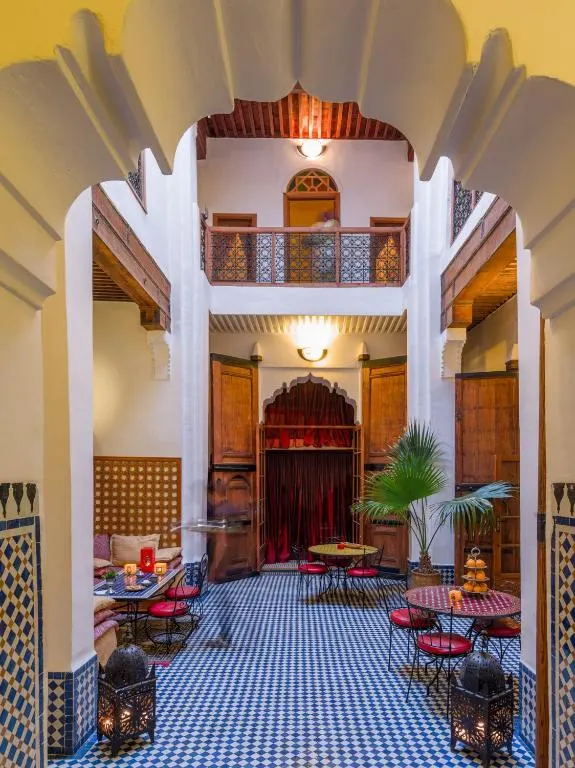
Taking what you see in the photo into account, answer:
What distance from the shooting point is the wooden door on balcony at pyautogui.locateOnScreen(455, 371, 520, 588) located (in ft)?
25.6

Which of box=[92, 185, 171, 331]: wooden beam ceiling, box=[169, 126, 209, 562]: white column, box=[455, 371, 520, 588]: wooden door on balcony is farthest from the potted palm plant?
box=[92, 185, 171, 331]: wooden beam ceiling

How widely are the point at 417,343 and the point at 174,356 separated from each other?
3.54m

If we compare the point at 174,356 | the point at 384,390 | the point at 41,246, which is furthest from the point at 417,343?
the point at 41,246

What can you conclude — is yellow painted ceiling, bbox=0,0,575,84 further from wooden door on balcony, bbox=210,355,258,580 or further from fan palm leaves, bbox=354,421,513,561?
wooden door on balcony, bbox=210,355,258,580

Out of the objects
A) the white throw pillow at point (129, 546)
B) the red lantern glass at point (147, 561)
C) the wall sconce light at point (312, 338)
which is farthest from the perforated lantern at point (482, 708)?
the wall sconce light at point (312, 338)

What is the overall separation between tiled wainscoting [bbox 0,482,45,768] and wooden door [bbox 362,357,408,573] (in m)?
7.94

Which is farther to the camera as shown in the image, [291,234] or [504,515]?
[291,234]

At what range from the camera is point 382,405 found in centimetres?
990

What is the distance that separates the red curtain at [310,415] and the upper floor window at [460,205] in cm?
413

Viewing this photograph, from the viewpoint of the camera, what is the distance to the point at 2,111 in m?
1.49

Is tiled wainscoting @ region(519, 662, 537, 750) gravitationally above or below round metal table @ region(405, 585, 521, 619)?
below

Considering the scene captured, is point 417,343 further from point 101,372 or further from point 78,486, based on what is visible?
point 78,486

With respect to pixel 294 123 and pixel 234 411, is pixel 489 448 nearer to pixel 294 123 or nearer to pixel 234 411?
pixel 234 411

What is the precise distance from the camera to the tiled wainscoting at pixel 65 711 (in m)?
3.84
